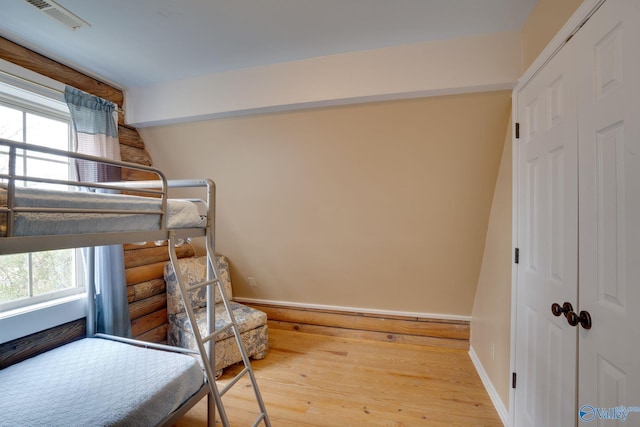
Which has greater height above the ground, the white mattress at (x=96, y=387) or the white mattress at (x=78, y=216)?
the white mattress at (x=78, y=216)

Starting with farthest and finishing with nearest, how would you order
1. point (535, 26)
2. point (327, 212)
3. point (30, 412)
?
point (327, 212) → point (535, 26) → point (30, 412)

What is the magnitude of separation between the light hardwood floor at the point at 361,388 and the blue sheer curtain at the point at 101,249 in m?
0.97

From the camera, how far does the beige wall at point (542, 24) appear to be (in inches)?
46.9

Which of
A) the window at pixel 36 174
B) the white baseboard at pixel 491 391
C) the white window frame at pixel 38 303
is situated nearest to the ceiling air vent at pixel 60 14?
the white window frame at pixel 38 303

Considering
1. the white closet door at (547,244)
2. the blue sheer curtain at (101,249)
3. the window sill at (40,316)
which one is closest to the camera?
the white closet door at (547,244)

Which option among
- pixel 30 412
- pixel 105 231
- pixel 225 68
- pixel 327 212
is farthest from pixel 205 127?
pixel 30 412

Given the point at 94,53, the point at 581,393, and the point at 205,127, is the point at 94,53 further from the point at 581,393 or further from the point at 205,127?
the point at 581,393

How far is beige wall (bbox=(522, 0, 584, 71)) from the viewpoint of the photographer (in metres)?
1.19

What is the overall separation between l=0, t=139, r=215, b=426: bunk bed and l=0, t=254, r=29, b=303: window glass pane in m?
0.49

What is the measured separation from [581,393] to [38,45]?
359 centimetres

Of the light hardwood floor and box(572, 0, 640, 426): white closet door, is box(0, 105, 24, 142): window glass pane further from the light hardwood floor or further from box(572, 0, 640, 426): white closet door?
box(572, 0, 640, 426): white closet door

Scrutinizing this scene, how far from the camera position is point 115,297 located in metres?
2.08

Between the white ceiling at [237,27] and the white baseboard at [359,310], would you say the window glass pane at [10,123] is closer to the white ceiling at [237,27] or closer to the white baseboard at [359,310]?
the white ceiling at [237,27]

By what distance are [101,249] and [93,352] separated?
0.73 meters
